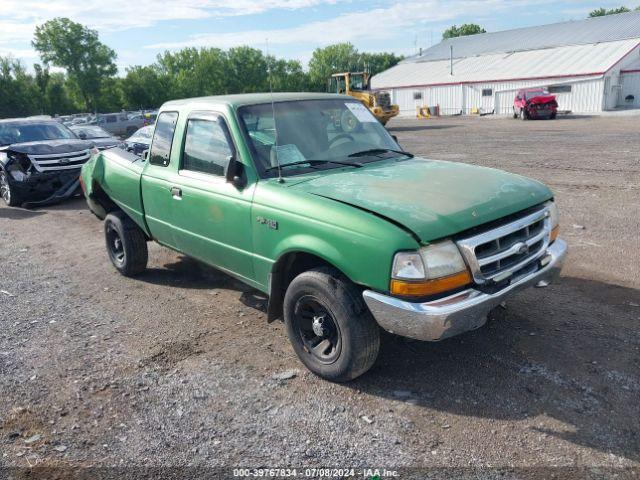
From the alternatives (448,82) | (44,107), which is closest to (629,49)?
(448,82)

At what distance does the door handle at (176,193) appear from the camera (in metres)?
4.77

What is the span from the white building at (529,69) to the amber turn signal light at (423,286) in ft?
124

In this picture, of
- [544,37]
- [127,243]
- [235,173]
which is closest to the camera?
[235,173]

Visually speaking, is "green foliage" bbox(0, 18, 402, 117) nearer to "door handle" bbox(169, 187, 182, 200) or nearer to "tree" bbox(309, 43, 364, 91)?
"tree" bbox(309, 43, 364, 91)

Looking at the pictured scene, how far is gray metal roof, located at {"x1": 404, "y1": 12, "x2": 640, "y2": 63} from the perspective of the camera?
4225 cm

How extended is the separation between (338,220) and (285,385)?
4.19ft

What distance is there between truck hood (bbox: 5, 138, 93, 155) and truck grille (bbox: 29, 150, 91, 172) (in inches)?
4.4

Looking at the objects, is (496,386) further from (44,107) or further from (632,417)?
(44,107)

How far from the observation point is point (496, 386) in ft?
11.9

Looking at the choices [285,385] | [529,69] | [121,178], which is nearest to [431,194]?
[285,385]

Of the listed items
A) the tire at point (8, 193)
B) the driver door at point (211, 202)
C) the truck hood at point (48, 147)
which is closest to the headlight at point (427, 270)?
the driver door at point (211, 202)

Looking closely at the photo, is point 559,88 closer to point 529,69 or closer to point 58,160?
point 529,69

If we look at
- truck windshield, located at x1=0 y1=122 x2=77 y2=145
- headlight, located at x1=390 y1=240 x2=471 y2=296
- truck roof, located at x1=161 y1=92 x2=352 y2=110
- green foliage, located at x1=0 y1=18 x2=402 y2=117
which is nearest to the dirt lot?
headlight, located at x1=390 y1=240 x2=471 y2=296

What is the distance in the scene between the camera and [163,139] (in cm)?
516
